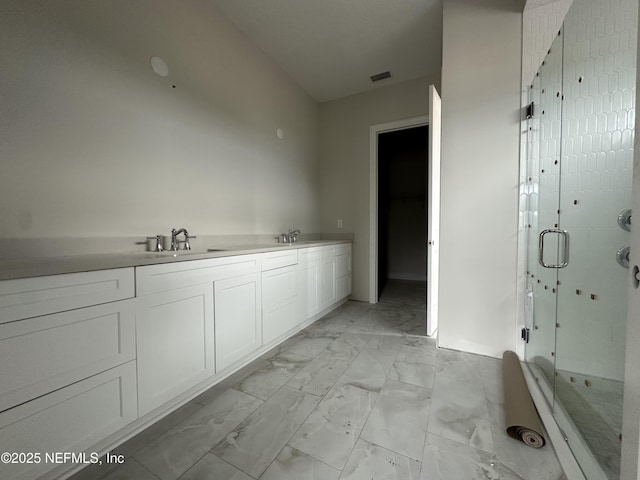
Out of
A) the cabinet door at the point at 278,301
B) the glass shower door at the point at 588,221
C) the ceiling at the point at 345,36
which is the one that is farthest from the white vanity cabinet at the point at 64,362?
the ceiling at the point at 345,36

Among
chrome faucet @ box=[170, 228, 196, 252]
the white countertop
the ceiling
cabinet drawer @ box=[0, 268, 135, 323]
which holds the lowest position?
cabinet drawer @ box=[0, 268, 135, 323]

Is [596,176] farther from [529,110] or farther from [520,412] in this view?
[520,412]

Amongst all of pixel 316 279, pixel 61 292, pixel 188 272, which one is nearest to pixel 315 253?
pixel 316 279

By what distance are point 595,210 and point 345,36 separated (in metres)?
2.44

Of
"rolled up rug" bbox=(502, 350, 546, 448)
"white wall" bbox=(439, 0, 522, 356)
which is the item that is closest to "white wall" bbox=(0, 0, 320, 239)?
"white wall" bbox=(439, 0, 522, 356)

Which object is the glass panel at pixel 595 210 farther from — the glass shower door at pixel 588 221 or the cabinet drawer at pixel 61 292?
the cabinet drawer at pixel 61 292

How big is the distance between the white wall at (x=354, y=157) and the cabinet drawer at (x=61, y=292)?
2.73 m

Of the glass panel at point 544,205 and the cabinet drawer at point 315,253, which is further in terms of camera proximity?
the cabinet drawer at point 315,253

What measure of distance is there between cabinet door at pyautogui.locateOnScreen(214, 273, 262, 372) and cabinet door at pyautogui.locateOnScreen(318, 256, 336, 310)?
970 mm

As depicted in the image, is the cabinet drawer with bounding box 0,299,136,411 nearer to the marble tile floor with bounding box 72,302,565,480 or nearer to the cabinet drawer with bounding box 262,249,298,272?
the marble tile floor with bounding box 72,302,565,480

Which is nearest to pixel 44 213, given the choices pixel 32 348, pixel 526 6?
pixel 32 348

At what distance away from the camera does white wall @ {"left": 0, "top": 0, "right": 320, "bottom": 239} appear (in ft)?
3.92

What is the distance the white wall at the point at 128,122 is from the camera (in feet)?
3.92

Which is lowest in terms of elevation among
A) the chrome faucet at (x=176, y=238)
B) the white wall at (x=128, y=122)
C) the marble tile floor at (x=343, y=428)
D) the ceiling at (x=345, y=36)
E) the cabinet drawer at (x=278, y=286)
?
the marble tile floor at (x=343, y=428)
